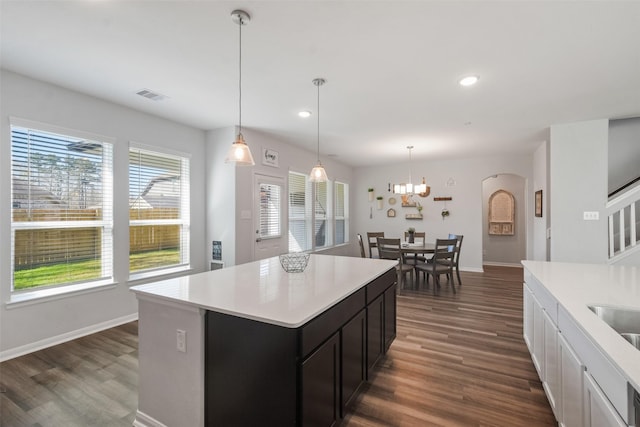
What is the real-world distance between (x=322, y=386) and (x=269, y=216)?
3.81 meters

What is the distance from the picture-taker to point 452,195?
7.13 metres

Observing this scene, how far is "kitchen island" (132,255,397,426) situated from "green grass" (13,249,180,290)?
2.11 metres

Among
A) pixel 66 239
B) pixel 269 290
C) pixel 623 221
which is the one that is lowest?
pixel 269 290

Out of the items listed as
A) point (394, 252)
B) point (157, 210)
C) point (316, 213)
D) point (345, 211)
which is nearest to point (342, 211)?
point (345, 211)

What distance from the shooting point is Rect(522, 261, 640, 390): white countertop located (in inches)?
39.3

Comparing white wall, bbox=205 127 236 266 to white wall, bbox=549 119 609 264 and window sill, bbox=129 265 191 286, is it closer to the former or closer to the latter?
window sill, bbox=129 265 191 286

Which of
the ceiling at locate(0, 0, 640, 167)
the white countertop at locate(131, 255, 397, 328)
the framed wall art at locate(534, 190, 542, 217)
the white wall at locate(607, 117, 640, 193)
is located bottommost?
the white countertop at locate(131, 255, 397, 328)

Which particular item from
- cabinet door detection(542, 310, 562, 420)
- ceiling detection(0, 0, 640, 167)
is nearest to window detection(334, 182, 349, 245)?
ceiling detection(0, 0, 640, 167)

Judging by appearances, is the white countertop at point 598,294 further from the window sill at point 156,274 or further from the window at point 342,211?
the window at point 342,211

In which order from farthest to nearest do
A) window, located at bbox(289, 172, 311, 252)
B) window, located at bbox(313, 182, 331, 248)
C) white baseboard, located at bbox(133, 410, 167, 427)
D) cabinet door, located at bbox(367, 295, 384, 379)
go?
window, located at bbox(313, 182, 331, 248) < window, located at bbox(289, 172, 311, 252) < cabinet door, located at bbox(367, 295, 384, 379) < white baseboard, located at bbox(133, 410, 167, 427)

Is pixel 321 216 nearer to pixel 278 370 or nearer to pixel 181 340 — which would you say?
pixel 181 340

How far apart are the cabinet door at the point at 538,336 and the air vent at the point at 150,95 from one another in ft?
13.7

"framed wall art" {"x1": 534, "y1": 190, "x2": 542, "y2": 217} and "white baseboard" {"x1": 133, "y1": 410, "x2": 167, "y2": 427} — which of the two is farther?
"framed wall art" {"x1": 534, "y1": 190, "x2": 542, "y2": 217}

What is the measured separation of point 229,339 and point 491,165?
7.16m
